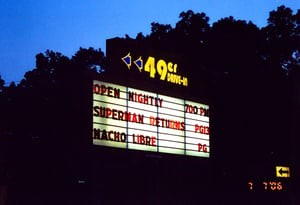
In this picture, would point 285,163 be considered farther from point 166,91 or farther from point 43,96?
point 43,96

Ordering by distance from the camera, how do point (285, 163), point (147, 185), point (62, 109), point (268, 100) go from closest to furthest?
1. point (147, 185)
2. point (285, 163)
3. point (268, 100)
4. point (62, 109)

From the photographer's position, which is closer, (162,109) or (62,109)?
(162,109)

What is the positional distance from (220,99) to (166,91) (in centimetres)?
1580

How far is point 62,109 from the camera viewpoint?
141 feet

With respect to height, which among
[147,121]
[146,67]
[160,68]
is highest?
[160,68]

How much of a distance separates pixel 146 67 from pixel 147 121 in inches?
77.7

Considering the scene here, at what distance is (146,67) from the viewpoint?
20.7m

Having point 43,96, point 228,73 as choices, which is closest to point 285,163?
point 228,73

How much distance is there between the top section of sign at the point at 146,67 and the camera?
19422 millimetres

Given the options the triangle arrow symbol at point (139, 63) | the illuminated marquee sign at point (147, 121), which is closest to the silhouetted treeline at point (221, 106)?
the illuminated marquee sign at point (147, 121)

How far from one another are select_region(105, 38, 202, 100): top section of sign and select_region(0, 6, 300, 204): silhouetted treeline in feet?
24.1

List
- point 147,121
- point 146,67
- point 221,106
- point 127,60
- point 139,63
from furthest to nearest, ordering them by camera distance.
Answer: point 221,106
point 146,67
point 139,63
point 147,121
point 127,60

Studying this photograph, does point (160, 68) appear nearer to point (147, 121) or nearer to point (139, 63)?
point (139, 63)

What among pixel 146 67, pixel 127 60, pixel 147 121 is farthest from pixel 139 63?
pixel 147 121
